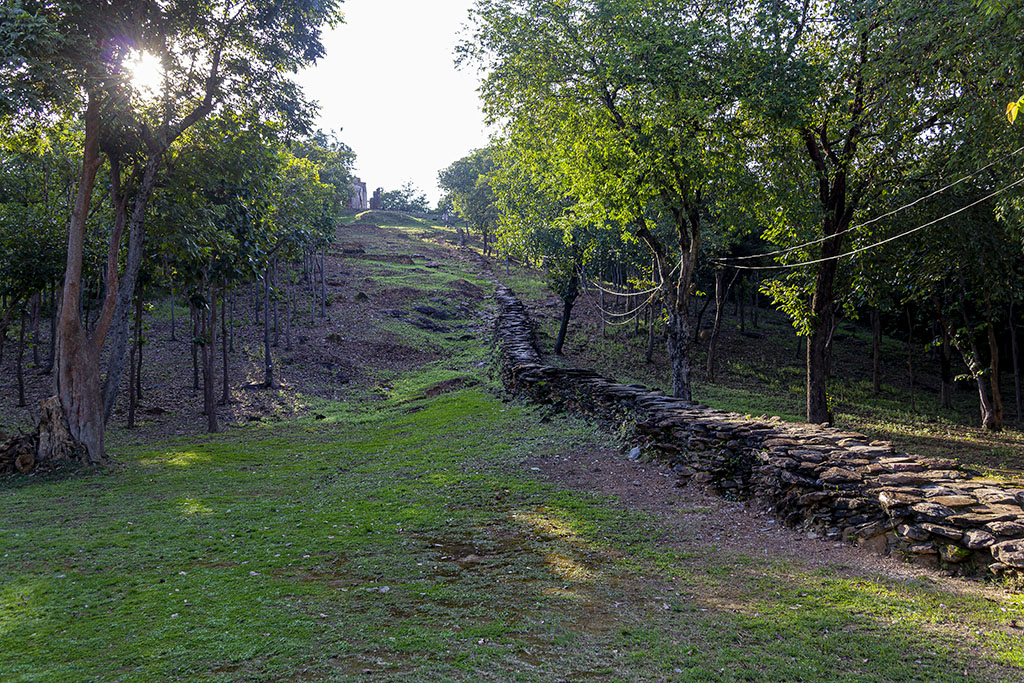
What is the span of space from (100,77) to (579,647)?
13.2 meters

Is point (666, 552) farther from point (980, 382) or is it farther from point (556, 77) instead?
point (980, 382)

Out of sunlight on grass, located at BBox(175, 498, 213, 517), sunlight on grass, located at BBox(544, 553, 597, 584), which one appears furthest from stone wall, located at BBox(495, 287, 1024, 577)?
sunlight on grass, located at BBox(175, 498, 213, 517)

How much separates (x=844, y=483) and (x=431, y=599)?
523 centimetres

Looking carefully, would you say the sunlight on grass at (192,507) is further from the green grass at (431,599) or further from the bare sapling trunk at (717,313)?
the bare sapling trunk at (717,313)

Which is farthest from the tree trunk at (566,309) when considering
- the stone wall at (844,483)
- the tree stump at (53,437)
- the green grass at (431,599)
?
the tree stump at (53,437)

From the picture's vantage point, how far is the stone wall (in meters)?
5.98

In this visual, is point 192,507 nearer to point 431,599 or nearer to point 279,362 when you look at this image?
point 431,599

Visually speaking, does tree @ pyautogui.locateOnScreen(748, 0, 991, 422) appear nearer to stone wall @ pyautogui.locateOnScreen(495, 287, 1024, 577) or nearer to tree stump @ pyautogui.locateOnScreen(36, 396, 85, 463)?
stone wall @ pyautogui.locateOnScreen(495, 287, 1024, 577)

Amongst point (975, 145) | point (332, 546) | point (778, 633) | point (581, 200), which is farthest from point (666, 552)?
point (581, 200)

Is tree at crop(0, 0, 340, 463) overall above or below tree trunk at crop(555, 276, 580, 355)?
above

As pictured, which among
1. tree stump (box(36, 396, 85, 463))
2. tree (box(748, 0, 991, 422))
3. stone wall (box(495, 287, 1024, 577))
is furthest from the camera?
tree stump (box(36, 396, 85, 463))

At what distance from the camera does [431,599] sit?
5.48 m

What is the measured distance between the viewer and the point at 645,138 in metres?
14.8

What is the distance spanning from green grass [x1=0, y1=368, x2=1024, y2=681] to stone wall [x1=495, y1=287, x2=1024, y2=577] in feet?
2.78
